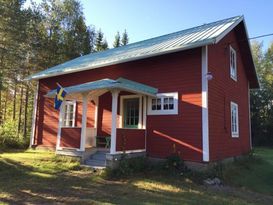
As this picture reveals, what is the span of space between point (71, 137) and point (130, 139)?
248cm

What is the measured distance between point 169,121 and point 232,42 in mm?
5573

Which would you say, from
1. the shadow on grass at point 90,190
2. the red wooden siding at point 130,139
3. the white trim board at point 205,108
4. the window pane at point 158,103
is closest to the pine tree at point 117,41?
the window pane at point 158,103

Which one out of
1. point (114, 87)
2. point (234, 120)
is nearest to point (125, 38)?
point (234, 120)

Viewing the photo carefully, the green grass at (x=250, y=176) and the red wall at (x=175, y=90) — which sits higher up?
the red wall at (x=175, y=90)

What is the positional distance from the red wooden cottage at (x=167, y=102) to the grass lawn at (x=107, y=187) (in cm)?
103

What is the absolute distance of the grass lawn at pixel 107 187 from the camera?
20.9ft

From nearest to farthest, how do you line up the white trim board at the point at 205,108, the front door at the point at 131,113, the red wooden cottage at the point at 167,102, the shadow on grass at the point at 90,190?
1. the shadow on grass at the point at 90,190
2. the white trim board at the point at 205,108
3. the red wooden cottage at the point at 167,102
4. the front door at the point at 131,113

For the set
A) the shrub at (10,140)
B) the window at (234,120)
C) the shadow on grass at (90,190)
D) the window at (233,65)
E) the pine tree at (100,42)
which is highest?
the pine tree at (100,42)

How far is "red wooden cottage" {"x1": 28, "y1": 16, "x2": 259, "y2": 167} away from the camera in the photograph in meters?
9.45

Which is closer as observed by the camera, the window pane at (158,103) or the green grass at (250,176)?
the green grass at (250,176)

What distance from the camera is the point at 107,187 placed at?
7.46 m

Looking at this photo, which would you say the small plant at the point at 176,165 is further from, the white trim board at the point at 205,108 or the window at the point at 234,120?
the window at the point at 234,120

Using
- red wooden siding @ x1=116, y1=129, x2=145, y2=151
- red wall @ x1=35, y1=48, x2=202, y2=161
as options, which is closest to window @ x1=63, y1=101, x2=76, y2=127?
red wall @ x1=35, y1=48, x2=202, y2=161

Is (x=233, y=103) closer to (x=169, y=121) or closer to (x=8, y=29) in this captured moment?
(x=169, y=121)
